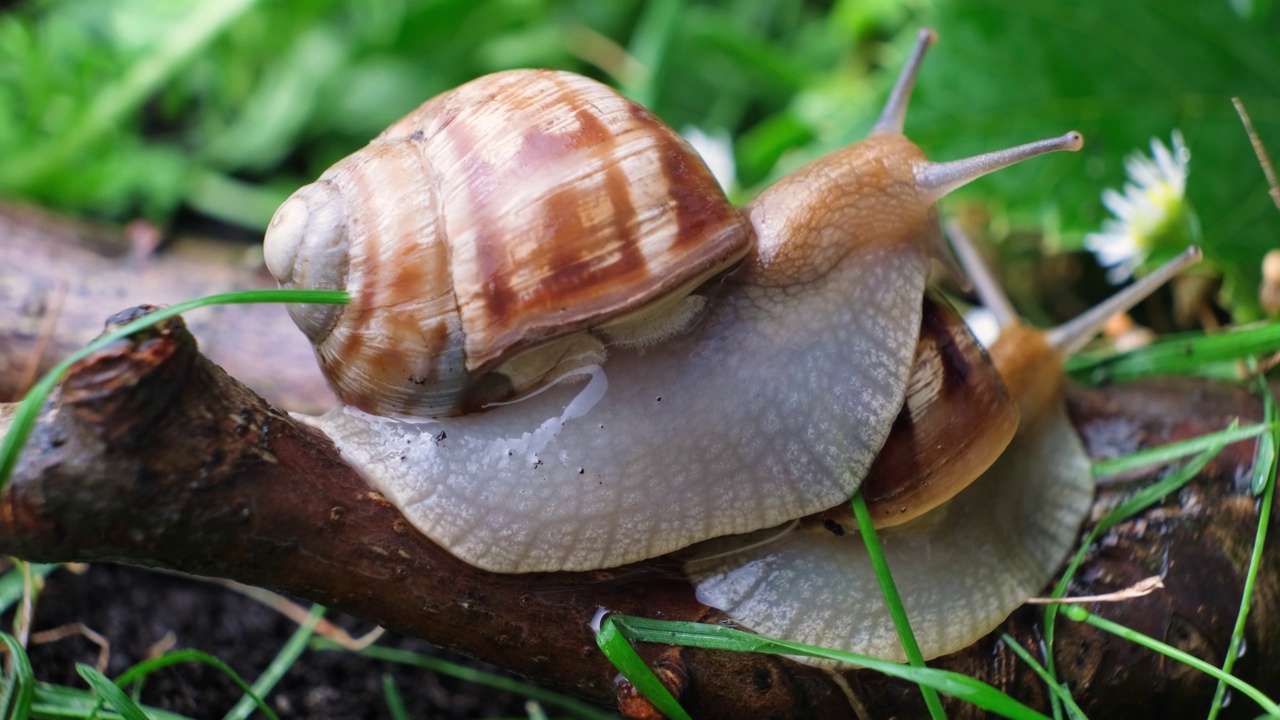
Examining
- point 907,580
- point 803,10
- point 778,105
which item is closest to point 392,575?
point 907,580

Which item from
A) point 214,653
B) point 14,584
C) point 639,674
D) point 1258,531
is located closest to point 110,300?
point 14,584

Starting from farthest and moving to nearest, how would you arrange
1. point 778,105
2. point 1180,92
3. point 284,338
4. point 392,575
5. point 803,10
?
point 803,10 < point 778,105 < point 1180,92 < point 284,338 < point 392,575

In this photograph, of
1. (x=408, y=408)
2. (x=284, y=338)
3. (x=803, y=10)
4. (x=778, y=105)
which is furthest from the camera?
(x=803, y=10)

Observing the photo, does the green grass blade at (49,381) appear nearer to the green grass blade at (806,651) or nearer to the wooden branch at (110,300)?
the green grass blade at (806,651)

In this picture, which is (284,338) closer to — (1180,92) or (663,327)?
(663,327)

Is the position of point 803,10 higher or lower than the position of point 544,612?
higher

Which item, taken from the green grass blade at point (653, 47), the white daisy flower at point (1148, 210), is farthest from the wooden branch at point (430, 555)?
the green grass blade at point (653, 47)
